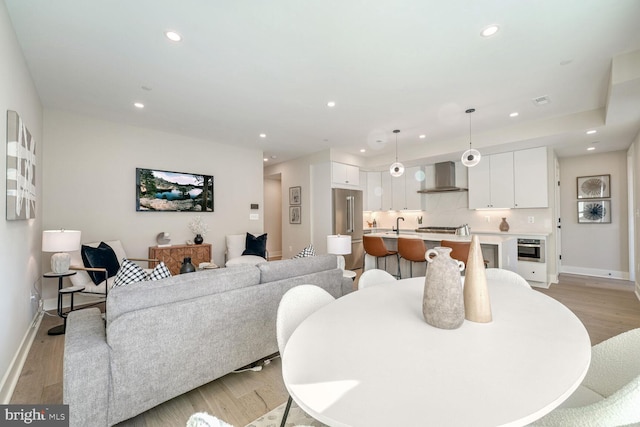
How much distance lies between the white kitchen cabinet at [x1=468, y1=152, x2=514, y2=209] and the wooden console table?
5212mm

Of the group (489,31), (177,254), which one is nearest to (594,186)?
(489,31)

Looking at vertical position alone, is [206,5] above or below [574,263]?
above

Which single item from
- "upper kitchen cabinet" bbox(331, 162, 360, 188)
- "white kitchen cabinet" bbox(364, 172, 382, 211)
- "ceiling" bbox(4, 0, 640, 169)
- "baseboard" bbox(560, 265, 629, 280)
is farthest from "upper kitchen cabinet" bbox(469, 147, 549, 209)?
"upper kitchen cabinet" bbox(331, 162, 360, 188)

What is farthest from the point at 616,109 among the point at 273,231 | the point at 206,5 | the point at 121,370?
the point at 273,231

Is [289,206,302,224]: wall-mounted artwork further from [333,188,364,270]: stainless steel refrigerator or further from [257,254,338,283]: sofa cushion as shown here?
[257,254,338,283]: sofa cushion

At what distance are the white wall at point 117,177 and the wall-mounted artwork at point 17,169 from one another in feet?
5.26

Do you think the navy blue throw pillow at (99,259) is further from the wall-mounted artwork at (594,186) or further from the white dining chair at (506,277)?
the wall-mounted artwork at (594,186)

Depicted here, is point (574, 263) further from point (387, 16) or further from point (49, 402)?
point (49, 402)

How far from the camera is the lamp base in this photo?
3041 millimetres

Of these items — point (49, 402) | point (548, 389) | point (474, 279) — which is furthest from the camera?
point (49, 402)

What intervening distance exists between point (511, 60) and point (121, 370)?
387 centimetres

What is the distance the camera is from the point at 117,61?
271 cm

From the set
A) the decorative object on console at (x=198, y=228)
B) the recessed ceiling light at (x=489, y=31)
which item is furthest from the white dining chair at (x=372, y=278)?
the decorative object on console at (x=198, y=228)

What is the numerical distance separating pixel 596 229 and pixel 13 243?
8.46m
